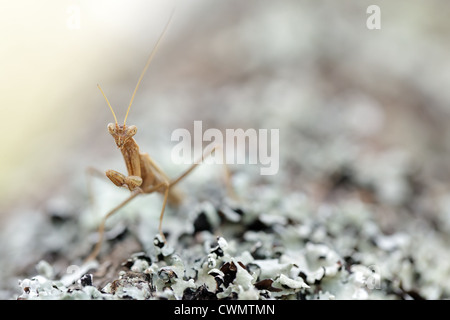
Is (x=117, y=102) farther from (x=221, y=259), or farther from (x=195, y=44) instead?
(x=221, y=259)

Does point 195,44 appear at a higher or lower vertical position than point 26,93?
higher

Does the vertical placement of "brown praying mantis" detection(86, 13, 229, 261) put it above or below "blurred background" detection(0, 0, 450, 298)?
below

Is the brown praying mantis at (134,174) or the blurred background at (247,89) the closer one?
the brown praying mantis at (134,174)

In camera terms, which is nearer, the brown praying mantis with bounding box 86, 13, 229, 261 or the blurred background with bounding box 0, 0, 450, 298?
the brown praying mantis with bounding box 86, 13, 229, 261

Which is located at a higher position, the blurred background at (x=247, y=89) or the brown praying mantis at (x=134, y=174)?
the blurred background at (x=247, y=89)

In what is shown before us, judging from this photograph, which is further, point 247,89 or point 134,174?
point 247,89

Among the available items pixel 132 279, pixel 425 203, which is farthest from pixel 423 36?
pixel 132 279

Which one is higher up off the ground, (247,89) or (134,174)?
(247,89)

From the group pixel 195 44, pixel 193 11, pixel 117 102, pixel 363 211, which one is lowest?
pixel 363 211
